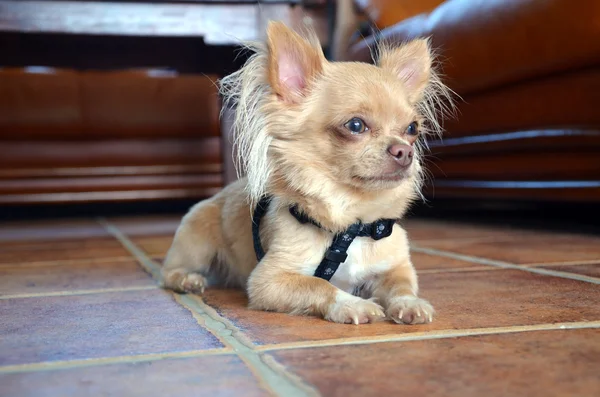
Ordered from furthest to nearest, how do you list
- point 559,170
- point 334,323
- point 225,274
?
1. point 559,170
2. point 225,274
3. point 334,323

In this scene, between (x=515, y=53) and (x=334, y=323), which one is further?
(x=515, y=53)

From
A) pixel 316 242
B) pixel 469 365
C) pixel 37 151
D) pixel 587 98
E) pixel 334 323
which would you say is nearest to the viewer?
pixel 469 365

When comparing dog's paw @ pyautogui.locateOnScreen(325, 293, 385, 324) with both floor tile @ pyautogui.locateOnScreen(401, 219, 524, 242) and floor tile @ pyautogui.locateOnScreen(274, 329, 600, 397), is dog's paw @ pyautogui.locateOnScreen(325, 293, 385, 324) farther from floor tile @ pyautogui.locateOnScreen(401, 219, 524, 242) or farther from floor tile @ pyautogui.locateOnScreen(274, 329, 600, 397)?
floor tile @ pyautogui.locateOnScreen(401, 219, 524, 242)

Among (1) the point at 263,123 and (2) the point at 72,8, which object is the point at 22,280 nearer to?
(1) the point at 263,123

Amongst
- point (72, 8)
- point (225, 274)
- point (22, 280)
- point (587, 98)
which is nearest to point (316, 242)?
point (225, 274)

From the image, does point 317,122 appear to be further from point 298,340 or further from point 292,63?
point 298,340

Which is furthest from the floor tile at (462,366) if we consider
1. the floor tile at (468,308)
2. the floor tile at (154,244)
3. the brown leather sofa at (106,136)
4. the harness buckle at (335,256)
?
the brown leather sofa at (106,136)

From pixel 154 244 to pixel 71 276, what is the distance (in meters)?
0.77

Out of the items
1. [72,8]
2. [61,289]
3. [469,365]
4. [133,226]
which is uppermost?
[72,8]

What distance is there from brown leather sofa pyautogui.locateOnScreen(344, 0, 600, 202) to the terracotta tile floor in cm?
53

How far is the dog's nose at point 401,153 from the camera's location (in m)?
1.42

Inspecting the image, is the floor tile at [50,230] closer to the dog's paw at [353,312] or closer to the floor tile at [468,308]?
the floor tile at [468,308]

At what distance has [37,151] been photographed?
3.92 meters

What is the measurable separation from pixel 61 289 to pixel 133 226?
184cm
